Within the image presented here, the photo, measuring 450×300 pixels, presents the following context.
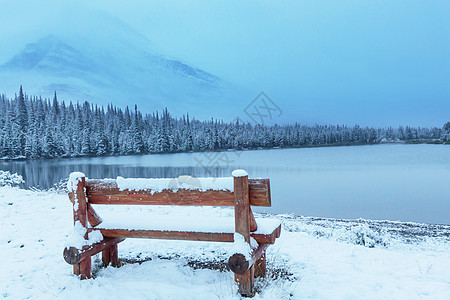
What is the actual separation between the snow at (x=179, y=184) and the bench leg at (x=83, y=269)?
4.04 feet

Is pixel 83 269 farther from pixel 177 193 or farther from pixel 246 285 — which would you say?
pixel 246 285

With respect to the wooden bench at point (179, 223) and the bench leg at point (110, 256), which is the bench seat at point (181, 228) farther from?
the bench leg at point (110, 256)

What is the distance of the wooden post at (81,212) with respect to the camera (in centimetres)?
426

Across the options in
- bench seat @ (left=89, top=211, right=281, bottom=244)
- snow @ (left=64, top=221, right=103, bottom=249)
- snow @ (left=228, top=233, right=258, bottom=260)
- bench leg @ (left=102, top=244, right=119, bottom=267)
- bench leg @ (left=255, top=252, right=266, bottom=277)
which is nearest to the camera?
snow @ (left=228, top=233, right=258, bottom=260)

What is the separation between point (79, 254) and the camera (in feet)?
13.4

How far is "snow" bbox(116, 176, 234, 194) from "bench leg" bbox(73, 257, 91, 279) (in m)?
1.23

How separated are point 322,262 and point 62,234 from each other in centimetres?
562

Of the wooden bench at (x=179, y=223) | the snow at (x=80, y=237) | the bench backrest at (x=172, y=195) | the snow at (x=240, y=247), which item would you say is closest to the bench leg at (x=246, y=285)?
the wooden bench at (x=179, y=223)

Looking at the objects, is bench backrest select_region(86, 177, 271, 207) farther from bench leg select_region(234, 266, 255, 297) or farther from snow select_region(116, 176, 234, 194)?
bench leg select_region(234, 266, 255, 297)

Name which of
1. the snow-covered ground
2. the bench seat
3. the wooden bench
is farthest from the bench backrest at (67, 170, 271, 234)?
the snow-covered ground

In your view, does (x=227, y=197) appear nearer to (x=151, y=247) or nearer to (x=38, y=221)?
(x=151, y=247)

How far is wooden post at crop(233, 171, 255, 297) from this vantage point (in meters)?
3.64

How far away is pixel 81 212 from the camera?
4.34 metres

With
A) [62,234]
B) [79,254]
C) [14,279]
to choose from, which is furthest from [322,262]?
[62,234]
